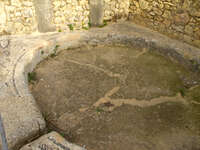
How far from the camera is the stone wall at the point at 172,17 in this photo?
445cm

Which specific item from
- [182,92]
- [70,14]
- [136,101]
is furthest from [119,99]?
[70,14]

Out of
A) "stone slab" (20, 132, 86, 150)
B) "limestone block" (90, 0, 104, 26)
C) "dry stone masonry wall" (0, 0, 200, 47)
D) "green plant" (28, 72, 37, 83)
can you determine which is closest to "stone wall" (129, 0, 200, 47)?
"dry stone masonry wall" (0, 0, 200, 47)

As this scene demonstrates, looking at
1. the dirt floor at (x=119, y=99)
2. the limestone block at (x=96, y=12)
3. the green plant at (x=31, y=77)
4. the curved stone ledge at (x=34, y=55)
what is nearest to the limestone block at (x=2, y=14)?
the curved stone ledge at (x=34, y=55)

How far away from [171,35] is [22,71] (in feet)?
10.8

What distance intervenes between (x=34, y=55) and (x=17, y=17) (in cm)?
103

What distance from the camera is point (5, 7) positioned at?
431cm

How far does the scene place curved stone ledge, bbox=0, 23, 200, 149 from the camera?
2530 millimetres

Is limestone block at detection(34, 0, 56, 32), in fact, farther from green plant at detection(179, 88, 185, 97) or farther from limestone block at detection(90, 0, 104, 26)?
green plant at detection(179, 88, 185, 97)

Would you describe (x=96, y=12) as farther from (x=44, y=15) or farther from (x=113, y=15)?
(x=44, y=15)

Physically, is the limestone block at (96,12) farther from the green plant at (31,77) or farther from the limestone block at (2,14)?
the green plant at (31,77)

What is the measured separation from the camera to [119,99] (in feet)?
11.4

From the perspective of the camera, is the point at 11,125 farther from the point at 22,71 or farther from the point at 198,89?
the point at 198,89

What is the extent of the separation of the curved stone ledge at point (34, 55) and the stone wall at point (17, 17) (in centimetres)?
21

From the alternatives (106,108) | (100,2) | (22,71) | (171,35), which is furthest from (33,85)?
(171,35)
